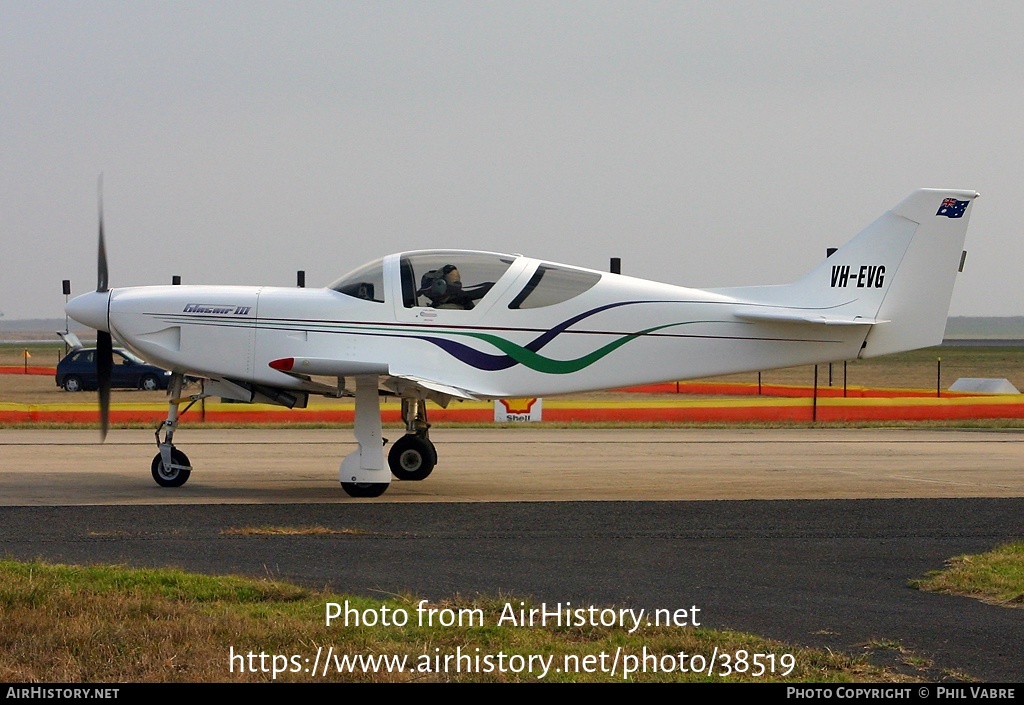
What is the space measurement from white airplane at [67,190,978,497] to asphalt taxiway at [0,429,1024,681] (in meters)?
1.35

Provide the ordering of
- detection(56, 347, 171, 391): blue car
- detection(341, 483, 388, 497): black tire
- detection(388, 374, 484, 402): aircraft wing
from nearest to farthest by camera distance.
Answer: detection(388, 374, 484, 402): aircraft wing, detection(341, 483, 388, 497): black tire, detection(56, 347, 171, 391): blue car

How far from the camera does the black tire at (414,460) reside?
48.3 feet

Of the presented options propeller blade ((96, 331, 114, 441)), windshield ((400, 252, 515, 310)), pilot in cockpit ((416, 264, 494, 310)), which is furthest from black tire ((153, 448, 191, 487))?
pilot in cockpit ((416, 264, 494, 310))

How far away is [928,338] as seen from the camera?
541 inches

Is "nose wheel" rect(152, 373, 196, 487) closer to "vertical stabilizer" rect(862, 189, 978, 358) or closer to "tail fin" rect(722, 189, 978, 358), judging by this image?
"tail fin" rect(722, 189, 978, 358)

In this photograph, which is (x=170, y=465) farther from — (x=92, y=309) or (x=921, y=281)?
(x=921, y=281)

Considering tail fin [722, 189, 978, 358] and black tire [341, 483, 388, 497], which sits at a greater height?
tail fin [722, 189, 978, 358]

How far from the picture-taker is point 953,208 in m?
13.6

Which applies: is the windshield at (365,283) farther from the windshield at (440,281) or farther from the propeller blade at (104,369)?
the propeller blade at (104,369)

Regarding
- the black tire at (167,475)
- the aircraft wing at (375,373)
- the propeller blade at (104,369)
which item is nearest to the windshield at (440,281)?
the aircraft wing at (375,373)

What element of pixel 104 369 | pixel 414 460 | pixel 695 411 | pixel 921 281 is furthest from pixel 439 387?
pixel 695 411

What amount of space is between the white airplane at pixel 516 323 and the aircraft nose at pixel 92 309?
2 centimetres

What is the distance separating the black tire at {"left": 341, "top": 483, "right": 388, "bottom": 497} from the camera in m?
13.2

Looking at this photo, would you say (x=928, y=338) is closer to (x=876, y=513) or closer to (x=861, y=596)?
(x=876, y=513)
